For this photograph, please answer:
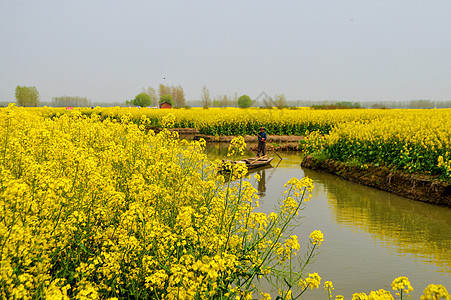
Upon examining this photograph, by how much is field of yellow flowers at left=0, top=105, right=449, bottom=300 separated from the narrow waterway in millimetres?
1569

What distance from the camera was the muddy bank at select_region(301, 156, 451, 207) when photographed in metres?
12.8

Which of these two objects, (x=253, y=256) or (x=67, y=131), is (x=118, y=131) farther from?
(x=253, y=256)

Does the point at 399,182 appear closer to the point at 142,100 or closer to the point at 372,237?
the point at 372,237

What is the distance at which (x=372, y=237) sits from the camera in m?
9.36

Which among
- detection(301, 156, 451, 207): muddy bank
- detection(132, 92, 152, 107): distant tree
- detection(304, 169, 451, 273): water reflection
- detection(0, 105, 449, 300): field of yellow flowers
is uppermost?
detection(132, 92, 152, 107): distant tree

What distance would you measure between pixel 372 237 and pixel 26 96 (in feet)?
422

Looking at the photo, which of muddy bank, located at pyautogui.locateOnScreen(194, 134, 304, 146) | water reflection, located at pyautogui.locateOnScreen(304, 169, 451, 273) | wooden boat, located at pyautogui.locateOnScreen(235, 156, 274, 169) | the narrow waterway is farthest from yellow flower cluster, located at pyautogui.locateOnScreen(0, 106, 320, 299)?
muddy bank, located at pyautogui.locateOnScreen(194, 134, 304, 146)

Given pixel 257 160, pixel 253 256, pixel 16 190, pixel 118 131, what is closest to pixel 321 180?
pixel 257 160

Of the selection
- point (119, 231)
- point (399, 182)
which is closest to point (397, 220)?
Result: point (399, 182)

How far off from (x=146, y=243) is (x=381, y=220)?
836 centimetres

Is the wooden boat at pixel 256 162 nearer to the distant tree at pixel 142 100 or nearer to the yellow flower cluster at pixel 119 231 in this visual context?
the yellow flower cluster at pixel 119 231

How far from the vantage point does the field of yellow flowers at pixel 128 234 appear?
363 centimetres

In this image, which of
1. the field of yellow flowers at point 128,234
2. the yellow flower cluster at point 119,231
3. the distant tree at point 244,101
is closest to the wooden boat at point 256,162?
the yellow flower cluster at point 119,231

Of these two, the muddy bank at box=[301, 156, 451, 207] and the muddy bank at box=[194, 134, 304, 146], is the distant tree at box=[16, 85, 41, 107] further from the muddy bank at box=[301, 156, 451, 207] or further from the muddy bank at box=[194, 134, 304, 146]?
the muddy bank at box=[301, 156, 451, 207]
